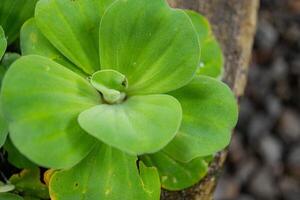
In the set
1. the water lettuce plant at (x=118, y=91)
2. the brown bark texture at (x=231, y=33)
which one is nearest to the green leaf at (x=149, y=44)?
the water lettuce plant at (x=118, y=91)

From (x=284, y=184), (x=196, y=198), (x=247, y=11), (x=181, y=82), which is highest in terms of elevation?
(x=181, y=82)

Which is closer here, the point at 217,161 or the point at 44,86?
the point at 44,86

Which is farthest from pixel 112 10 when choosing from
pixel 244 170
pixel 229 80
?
pixel 244 170

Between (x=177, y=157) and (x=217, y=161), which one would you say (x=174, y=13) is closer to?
(x=177, y=157)

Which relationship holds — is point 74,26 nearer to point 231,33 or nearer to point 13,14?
point 13,14

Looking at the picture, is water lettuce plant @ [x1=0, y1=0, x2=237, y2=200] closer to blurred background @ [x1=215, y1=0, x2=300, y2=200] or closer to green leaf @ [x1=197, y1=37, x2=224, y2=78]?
green leaf @ [x1=197, y1=37, x2=224, y2=78]

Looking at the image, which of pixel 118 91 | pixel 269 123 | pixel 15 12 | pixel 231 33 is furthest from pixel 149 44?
pixel 269 123

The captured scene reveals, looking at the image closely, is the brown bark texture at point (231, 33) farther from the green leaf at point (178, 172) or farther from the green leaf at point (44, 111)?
the green leaf at point (44, 111)
